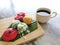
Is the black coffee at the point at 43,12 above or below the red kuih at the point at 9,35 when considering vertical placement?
above

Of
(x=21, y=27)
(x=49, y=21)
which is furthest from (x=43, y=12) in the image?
(x=21, y=27)

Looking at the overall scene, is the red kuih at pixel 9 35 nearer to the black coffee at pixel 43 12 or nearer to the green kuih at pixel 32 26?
the green kuih at pixel 32 26

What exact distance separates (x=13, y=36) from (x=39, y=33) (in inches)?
4.7

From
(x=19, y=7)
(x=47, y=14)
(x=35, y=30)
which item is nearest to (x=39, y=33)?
(x=35, y=30)

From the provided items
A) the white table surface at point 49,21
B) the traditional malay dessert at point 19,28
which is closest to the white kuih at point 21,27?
the traditional malay dessert at point 19,28

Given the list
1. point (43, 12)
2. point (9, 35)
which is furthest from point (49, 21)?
point (9, 35)

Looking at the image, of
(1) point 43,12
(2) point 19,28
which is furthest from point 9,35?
(1) point 43,12

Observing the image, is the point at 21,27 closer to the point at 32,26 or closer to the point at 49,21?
the point at 32,26

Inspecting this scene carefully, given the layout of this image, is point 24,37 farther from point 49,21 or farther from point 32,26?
point 49,21

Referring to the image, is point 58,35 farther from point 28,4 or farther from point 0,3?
point 0,3

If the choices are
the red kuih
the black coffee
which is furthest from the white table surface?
the red kuih

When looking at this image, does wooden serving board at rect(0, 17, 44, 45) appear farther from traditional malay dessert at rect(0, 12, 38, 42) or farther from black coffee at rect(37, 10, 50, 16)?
black coffee at rect(37, 10, 50, 16)

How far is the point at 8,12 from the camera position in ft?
2.81

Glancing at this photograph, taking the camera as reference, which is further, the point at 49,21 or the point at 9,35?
the point at 49,21
